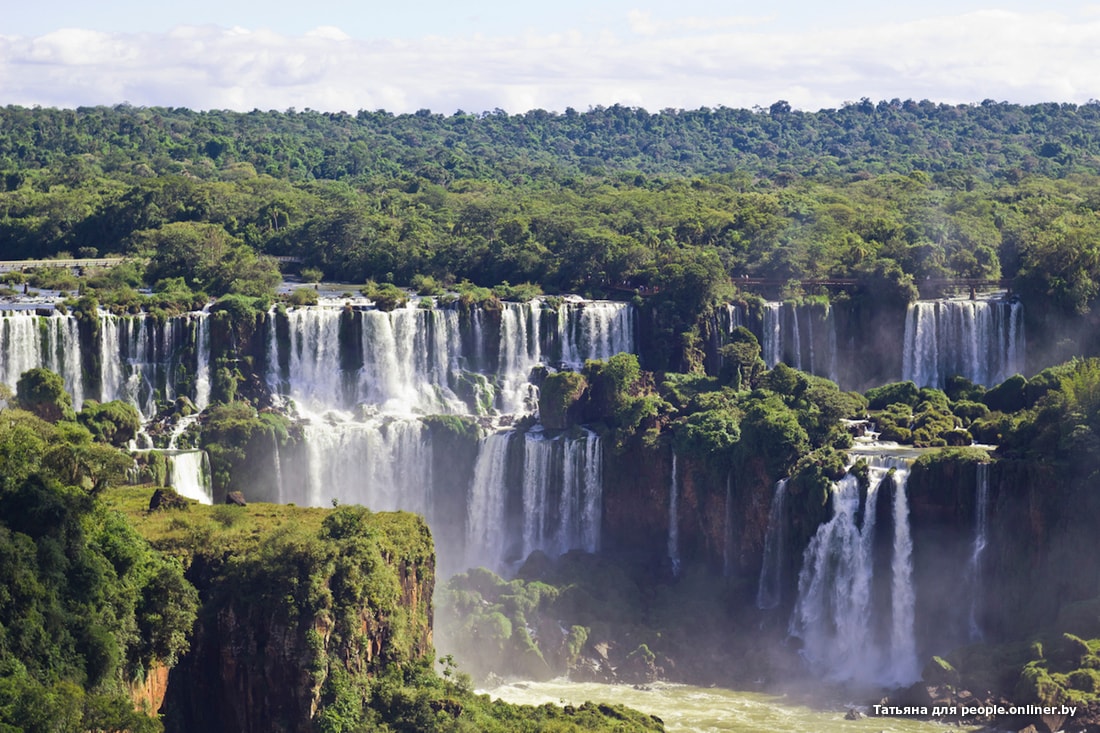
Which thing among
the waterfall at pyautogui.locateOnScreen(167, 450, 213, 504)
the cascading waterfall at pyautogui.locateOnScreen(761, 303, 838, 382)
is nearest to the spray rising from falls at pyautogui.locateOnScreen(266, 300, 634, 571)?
the waterfall at pyautogui.locateOnScreen(167, 450, 213, 504)

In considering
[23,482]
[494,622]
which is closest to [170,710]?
[23,482]

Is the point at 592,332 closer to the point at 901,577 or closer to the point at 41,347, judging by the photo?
the point at 901,577

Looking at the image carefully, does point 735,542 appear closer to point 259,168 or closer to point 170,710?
point 170,710

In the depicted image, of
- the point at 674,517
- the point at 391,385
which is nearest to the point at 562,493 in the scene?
the point at 674,517

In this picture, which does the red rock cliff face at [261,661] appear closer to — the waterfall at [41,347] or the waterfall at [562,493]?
the waterfall at [562,493]

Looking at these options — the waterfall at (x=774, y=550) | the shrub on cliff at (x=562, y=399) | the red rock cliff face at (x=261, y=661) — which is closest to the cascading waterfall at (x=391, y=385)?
the shrub on cliff at (x=562, y=399)

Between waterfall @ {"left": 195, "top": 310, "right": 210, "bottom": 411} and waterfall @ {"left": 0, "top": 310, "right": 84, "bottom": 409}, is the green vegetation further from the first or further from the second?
waterfall @ {"left": 195, "top": 310, "right": 210, "bottom": 411}
